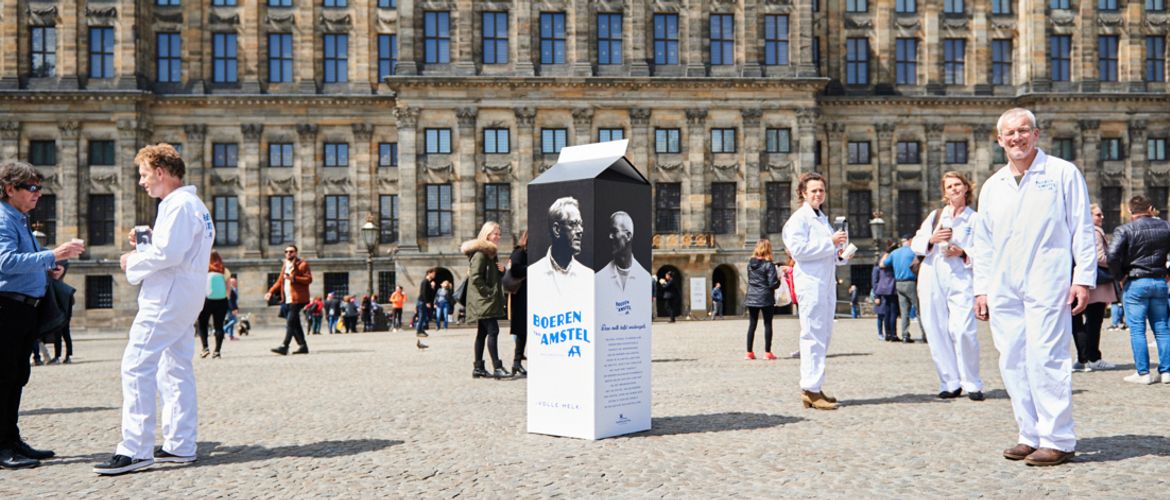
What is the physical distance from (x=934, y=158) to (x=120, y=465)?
43.3 m

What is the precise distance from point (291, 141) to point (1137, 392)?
127 ft

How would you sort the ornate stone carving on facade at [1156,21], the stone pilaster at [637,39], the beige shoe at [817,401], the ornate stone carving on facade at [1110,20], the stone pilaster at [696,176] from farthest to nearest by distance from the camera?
the ornate stone carving on facade at [1156,21]
the ornate stone carving on facade at [1110,20]
the stone pilaster at [696,176]
the stone pilaster at [637,39]
the beige shoe at [817,401]

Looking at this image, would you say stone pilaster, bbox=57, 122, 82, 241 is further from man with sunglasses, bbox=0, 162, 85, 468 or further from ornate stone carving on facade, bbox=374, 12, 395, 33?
man with sunglasses, bbox=0, 162, 85, 468

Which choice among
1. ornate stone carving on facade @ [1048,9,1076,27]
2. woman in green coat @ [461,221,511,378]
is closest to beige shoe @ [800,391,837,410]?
woman in green coat @ [461,221,511,378]

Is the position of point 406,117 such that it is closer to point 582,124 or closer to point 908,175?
point 582,124

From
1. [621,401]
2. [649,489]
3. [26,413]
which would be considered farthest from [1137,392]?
[26,413]

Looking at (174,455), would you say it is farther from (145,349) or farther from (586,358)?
(586,358)

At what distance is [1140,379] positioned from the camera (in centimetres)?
1152

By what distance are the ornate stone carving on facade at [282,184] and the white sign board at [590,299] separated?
37854 mm

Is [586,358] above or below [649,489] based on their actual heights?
above

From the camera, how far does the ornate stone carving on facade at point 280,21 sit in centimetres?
4372

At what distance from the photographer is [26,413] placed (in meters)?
10.4

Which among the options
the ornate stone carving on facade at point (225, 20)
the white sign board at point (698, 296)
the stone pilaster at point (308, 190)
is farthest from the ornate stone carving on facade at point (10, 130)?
the white sign board at point (698, 296)

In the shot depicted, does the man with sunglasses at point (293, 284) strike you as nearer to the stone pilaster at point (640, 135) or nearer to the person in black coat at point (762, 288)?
the person in black coat at point (762, 288)
